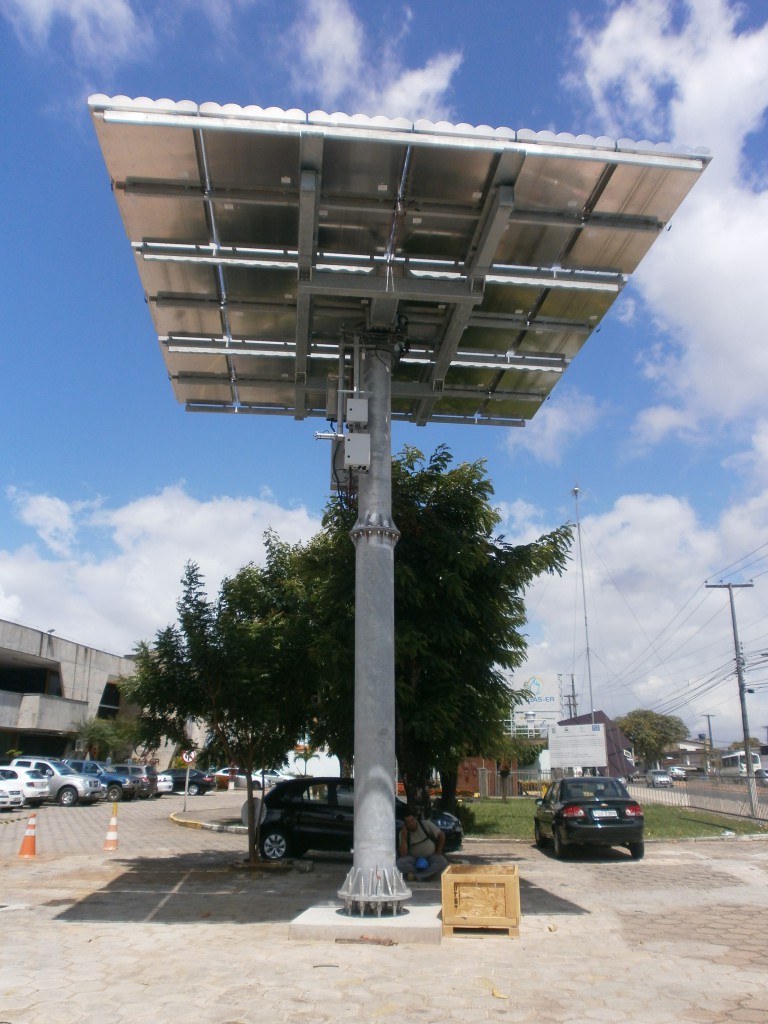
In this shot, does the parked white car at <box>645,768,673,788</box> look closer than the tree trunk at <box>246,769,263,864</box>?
No

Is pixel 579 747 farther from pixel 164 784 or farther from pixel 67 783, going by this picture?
pixel 164 784

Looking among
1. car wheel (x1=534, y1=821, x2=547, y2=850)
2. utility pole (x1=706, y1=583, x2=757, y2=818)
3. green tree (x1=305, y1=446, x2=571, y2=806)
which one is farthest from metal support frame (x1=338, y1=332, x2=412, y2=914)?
utility pole (x1=706, y1=583, x2=757, y2=818)

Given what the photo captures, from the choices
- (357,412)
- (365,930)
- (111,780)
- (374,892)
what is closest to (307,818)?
(374,892)

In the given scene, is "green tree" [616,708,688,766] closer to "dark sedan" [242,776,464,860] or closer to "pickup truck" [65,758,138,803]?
"pickup truck" [65,758,138,803]

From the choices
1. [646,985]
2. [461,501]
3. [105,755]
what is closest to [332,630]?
[461,501]

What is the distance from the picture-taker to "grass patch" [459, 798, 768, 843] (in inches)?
811

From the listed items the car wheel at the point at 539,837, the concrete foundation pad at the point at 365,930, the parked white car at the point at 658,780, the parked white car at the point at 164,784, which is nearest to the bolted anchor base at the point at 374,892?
the concrete foundation pad at the point at 365,930

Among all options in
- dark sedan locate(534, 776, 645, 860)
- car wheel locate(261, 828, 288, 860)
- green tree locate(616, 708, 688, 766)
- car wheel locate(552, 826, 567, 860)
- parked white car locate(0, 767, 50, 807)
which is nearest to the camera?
car wheel locate(261, 828, 288, 860)

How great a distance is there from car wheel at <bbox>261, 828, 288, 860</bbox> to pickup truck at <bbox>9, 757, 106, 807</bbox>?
22872 millimetres

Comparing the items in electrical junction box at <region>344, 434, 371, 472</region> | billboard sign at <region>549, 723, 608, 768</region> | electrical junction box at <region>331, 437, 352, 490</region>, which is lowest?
billboard sign at <region>549, 723, 608, 768</region>

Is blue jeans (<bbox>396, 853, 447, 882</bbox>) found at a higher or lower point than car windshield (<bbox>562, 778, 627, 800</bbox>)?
lower

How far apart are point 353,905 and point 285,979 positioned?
199 centimetres

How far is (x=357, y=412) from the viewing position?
9.73 metres

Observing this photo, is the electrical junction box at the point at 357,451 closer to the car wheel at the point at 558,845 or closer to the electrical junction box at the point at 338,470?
the electrical junction box at the point at 338,470
